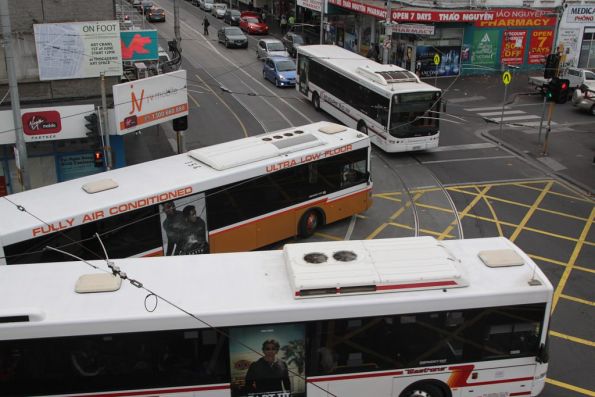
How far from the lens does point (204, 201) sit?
16.1 m

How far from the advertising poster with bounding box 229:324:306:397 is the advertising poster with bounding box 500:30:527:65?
117ft

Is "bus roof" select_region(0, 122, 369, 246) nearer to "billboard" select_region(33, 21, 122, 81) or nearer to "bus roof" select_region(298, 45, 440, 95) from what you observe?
"billboard" select_region(33, 21, 122, 81)

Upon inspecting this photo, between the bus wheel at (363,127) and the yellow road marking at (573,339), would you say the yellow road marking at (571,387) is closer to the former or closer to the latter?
the yellow road marking at (573,339)

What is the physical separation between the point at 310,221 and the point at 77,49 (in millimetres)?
9193

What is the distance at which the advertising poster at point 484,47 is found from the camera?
41.1 metres

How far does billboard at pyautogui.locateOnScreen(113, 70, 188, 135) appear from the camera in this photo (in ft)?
67.9

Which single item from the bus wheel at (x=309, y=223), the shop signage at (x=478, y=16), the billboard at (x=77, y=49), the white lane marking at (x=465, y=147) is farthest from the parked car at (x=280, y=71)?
the bus wheel at (x=309, y=223)

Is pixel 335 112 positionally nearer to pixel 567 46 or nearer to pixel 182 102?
pixel 182 102

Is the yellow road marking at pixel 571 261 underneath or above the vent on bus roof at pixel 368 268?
underneath

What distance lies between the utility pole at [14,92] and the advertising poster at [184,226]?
408 centimetres

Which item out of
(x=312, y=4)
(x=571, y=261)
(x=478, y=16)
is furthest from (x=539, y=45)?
(x=571, y=261)

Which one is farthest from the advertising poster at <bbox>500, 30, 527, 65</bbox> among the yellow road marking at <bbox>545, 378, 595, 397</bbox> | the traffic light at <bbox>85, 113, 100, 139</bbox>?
the yellow road marking at <bbox>545, 378, 595, 397</bbox>

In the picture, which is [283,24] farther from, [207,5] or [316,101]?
[316,101]

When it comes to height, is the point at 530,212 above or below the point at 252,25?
below
